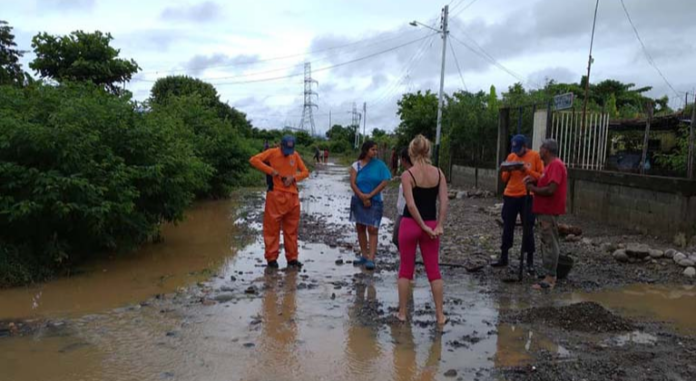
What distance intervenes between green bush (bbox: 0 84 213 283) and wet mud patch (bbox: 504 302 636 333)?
16.0ft

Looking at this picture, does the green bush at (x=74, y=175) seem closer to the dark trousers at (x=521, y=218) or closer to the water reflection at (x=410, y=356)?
the water reflection at (x=410, y=356)

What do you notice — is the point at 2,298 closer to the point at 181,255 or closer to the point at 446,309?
the point at 181,255

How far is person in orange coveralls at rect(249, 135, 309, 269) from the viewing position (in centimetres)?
766

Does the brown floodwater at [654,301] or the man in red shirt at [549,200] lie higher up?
the man in red shirt at [549,200]

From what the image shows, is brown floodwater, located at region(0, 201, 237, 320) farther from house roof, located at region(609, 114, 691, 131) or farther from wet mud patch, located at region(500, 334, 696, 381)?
house roof, located at region(609, 114, 691, 131)

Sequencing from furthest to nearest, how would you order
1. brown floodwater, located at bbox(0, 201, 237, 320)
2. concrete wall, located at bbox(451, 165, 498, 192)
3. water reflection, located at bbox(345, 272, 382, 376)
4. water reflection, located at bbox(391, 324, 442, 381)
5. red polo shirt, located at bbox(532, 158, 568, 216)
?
concrete wall, located at bbox(451, 165, 498, 192) → red polo shirt, located at bbox(532, 158, 568, 216) → brown floodwater, located at bbox(0, 201, 237, 320) → water reflection, located at bbox(345, 272, 382, 376) → water reflection, located at bbox(391, 324, 442, 381)

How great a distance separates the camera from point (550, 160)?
21.5 ft

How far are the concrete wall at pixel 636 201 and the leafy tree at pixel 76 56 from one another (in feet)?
53.4

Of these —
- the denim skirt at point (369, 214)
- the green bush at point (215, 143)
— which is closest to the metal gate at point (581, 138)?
the denim skirt at point (369, 214)

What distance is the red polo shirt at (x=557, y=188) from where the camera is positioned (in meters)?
6.46

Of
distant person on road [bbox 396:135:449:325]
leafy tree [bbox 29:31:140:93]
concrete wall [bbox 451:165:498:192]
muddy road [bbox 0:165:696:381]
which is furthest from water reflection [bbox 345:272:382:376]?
leafy tree [bbox 29:31:140:93]

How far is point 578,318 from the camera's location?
17.3 feet

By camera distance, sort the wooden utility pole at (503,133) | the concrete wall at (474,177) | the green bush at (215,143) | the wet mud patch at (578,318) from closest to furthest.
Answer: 1. the wet mud patch at (578,318)
2. the green bush at (215,143)
3. the wooden utility pole at (503,133)
4. the concrete wall at (474,177)

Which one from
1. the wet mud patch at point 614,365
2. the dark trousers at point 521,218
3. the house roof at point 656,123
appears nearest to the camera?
the wet mud patch at point 614,365
